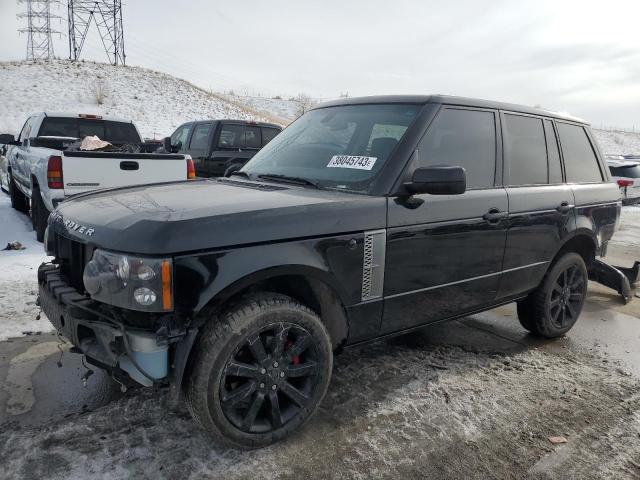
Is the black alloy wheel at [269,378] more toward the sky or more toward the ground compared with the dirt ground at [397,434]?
more toward the sky

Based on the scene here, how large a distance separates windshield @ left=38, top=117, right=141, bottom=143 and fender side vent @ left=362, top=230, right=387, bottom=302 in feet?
25.8

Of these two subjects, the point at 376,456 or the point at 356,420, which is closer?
the point at 376,456

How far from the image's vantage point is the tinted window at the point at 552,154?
13.5 feet

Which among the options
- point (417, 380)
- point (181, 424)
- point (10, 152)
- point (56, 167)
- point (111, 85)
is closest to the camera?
point (181, 424)

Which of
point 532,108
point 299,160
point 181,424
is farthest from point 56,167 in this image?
point 532,108

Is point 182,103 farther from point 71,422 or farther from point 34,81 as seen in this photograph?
point 71,422

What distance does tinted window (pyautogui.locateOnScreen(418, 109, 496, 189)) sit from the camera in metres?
3.23

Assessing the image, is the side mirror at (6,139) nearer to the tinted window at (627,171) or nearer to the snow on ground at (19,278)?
the snow on ground at (19,278)

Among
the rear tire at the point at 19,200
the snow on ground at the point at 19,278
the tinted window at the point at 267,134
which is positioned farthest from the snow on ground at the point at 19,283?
the tinted window at the point at 267,134

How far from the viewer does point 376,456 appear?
2619 mm

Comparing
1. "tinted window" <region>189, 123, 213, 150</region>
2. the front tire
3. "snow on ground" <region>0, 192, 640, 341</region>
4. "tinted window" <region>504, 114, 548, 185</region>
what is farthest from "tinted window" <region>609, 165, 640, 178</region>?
the front tire

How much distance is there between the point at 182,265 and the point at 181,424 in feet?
3.67

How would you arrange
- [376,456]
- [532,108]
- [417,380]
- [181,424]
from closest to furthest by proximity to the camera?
[376,456] < [181,424] < [417,380] < [532,108]

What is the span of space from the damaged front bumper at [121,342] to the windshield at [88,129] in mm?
7633
